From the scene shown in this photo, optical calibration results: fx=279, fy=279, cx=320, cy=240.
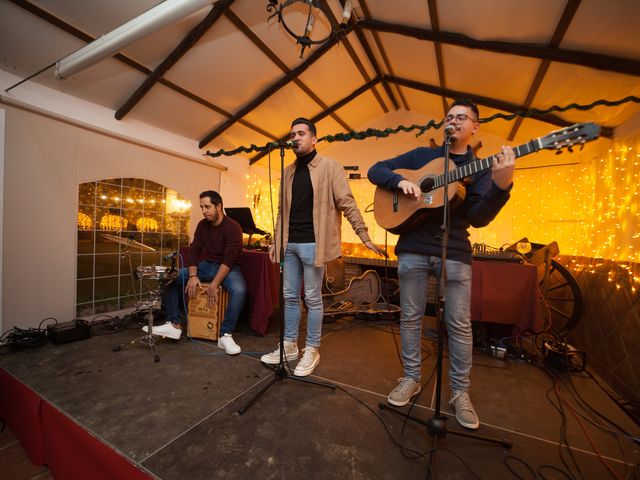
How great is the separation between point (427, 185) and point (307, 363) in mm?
1335

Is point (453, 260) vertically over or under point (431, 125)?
under

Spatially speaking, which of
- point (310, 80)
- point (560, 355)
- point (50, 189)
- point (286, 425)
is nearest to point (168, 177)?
point (50, 189)

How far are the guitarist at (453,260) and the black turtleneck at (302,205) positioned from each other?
50 centimetres

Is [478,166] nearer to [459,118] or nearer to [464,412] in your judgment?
[459,118]

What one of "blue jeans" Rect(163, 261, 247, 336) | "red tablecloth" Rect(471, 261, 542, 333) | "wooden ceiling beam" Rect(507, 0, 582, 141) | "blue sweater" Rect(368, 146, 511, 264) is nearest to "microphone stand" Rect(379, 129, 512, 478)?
"blue sweater" Rect(368, 146, 511, 264)

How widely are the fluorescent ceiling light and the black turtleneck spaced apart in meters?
1.17

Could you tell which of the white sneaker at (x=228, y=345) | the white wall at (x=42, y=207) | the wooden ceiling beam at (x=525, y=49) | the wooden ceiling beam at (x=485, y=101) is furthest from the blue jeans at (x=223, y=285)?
the wooden ceiling beam at (x=485, y=101)

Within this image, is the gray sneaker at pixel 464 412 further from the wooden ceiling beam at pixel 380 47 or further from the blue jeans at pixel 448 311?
the wooden ceiling beam at pixel 380 47

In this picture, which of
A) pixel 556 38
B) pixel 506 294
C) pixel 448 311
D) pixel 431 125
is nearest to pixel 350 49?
pixel 431 125

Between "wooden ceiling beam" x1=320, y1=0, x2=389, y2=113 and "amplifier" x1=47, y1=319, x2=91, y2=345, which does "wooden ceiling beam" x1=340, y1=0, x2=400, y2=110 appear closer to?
"wooden ceiling beam" x1=320, y1=0, x2=389, y2=113

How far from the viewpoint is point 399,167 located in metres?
1.65

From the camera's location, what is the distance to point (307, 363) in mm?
1848

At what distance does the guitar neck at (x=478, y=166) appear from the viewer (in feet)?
3.49

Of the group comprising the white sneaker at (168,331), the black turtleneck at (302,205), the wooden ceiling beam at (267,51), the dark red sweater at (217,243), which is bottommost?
the white sneaker at (168,331)
